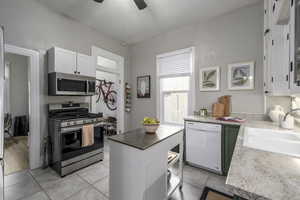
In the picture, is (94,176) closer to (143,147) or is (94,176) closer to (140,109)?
(143,147)

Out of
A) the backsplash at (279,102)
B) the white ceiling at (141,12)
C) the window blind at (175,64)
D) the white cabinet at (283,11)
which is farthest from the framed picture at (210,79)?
the white cabinet at (283,11)

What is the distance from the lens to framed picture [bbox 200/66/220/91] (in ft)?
8.81

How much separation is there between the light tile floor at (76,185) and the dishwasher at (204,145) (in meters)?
0.17

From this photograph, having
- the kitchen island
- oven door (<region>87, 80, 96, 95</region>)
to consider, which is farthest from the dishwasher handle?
oven door (<region>87, 80, 96, 95</region>)

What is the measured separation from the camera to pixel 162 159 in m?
1.39

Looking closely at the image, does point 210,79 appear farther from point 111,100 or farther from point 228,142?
point 111,100

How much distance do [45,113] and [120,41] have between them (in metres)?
2.72

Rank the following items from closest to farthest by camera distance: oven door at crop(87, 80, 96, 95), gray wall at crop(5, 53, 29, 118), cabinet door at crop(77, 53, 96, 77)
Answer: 1. cabinet door at crop(77, 53, 96, 77)
2. oven door at crop(87, 80, 96, 95)
3. gray wall at crop(5, 53, 29, 118)

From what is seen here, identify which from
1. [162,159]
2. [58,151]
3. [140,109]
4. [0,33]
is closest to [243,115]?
[162,159]

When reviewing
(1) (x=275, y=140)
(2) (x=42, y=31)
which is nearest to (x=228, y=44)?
(1) (x=275, y=140)

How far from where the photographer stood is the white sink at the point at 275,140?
1145mm

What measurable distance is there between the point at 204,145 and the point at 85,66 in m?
2.88

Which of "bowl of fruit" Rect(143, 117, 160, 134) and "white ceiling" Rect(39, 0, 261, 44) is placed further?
"white ceiling" Rect(39, 0, 261, 44)

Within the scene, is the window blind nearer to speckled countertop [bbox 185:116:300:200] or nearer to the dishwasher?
the dishwasher
